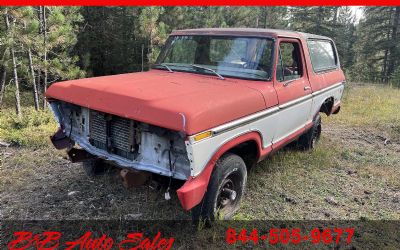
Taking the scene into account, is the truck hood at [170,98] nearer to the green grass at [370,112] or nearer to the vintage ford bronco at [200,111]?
the vintage ford bronco at [200,111]

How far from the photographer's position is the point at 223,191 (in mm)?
3812

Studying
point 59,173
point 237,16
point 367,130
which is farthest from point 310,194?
point 237,16

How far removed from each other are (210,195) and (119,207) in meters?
1.19

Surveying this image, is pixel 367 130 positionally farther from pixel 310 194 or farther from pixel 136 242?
pixel 136 242

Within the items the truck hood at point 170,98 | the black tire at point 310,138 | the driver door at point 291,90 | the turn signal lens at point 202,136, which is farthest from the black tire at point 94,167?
the black tire at point 310,138

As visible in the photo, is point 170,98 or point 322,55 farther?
point 322,55

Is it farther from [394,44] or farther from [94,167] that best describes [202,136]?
[394,44]

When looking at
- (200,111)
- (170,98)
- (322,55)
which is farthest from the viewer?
(322,55)

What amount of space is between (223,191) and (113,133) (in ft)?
4.28

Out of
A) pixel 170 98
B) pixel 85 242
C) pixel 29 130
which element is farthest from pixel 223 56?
pixel 29 130

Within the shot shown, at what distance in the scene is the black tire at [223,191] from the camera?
347 centimetres

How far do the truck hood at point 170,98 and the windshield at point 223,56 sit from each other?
9.0 inches

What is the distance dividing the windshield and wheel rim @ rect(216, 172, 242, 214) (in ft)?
4.14

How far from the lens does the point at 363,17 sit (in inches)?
1518
